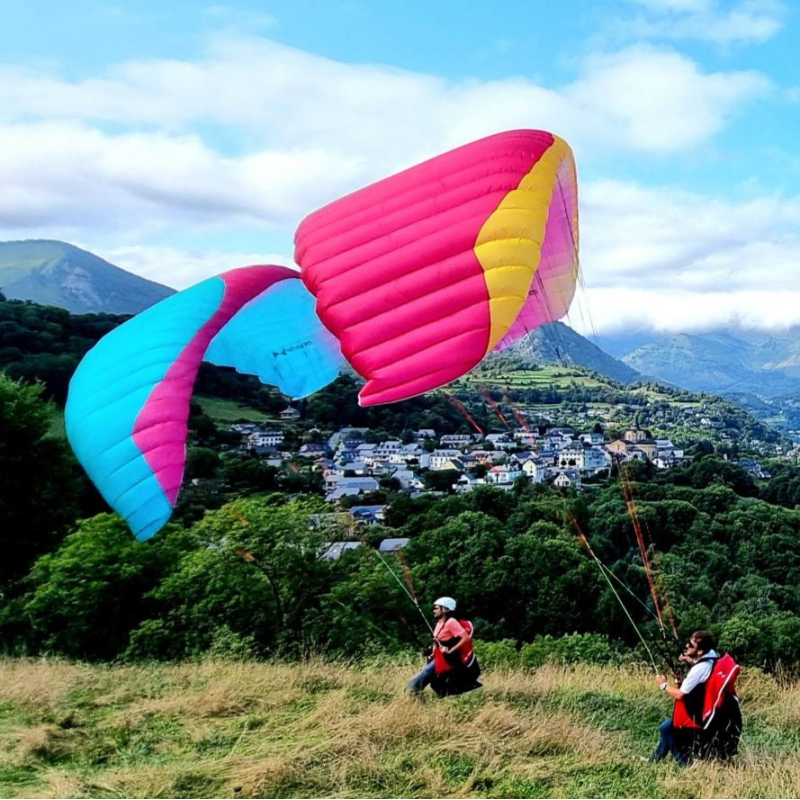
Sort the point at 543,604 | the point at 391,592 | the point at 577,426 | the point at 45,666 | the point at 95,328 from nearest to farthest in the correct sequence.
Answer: the point at 45,666 < the point at 391,592 < the point at 543,604 < the point at 95,328 < the point at 577,426

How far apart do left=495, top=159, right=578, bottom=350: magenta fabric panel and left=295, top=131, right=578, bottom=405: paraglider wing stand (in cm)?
35

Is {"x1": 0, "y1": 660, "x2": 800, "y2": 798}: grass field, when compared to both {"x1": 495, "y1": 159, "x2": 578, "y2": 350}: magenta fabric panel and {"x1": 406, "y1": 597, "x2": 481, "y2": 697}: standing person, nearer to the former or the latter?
{"x1": 406, "y1": 597, "x2": 481, "y2": 697}: standing person

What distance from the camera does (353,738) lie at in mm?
5211

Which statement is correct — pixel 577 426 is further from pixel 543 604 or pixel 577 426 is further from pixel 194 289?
pixel 194 289

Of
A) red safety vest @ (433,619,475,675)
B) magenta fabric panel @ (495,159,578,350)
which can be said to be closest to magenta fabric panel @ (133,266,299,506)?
red safety vest @ (433,619,475,675)

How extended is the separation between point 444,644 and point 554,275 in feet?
11.3

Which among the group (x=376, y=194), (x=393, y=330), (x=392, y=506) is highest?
(x=376, y=194)

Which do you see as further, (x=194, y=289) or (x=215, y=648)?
(x=215, y=648)

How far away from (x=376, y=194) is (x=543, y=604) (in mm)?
27003

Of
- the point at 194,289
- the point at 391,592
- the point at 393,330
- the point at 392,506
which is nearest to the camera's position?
the point at 393,330

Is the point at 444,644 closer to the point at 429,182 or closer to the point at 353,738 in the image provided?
the point at 353,738

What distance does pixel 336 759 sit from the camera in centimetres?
495

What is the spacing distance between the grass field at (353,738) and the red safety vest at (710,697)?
267 millimetres

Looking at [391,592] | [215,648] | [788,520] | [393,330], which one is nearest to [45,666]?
[215,648]
